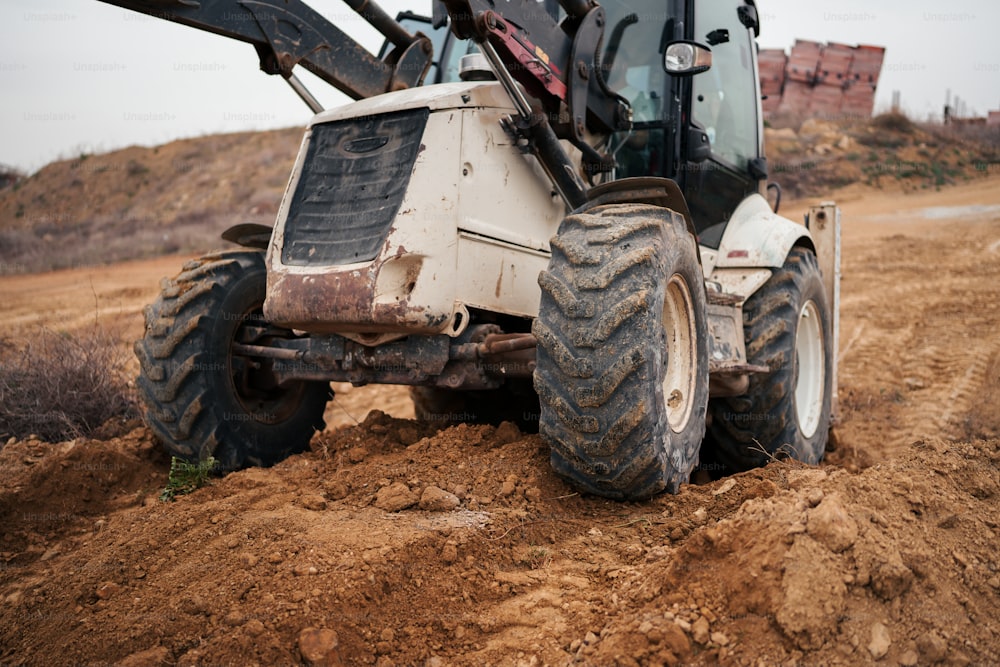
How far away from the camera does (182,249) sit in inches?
858

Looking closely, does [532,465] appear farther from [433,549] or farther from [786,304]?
[786,304]

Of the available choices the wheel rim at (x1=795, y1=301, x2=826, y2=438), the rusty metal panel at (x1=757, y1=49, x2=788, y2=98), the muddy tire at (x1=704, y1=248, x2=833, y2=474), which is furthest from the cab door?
the rusty metal panel at (x1=757, y1=49, x2=788, y2=98)

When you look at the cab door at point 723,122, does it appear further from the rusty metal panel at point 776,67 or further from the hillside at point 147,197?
the rusty metal panel at point 776,67

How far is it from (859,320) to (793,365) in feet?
20.8

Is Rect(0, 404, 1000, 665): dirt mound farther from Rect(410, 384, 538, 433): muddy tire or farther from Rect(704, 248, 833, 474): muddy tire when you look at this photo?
Rect(410, 384, 538, 433): muddy tire

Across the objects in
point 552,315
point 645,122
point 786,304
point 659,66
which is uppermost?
point 659,66

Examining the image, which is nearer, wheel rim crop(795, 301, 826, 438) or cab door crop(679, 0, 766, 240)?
cab door crop(679, 0, 766, 240)

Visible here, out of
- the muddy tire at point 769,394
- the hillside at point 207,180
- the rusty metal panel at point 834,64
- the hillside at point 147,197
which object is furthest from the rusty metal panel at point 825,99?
the muddy tire at point 769,394

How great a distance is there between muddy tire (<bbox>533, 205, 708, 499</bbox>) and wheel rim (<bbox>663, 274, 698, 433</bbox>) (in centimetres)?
32

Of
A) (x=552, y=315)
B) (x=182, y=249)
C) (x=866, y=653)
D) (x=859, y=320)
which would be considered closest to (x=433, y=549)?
(x=552, y=315)

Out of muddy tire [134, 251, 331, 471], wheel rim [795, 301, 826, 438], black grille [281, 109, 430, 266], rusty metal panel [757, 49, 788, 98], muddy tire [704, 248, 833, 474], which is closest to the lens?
black grille [281, 109, 430, 266]

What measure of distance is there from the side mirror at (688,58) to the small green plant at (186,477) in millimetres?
3159

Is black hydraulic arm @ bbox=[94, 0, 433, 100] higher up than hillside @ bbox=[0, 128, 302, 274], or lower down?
higher up

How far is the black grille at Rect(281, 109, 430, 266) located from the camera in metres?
4.05
